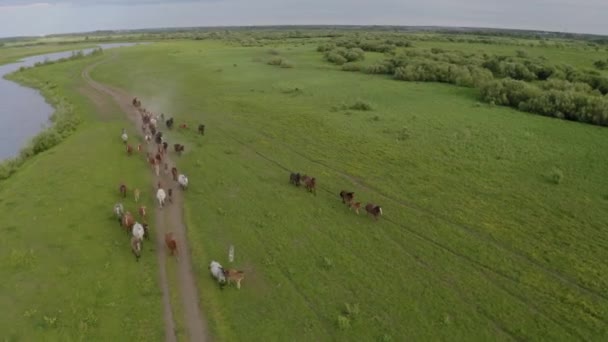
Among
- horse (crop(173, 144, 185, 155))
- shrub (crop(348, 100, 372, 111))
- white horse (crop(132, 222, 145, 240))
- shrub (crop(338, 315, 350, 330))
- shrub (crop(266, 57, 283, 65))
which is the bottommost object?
shrub (crop(338, 315, 350, 330))

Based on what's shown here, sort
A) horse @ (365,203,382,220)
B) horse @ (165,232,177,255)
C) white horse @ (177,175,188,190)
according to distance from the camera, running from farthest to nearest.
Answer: white horse @ (177,175,188,190), horse @ (365,203,382,220), horse @ (165,232,177,255)

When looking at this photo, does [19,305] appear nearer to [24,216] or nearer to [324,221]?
[24,216]

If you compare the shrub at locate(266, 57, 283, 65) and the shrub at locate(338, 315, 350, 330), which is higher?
the shrub at locate(266, 57, 283, 65)

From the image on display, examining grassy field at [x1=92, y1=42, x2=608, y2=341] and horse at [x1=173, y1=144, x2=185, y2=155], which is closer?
grassy field at [x1=92, y1=42, x2=608, y2=341]

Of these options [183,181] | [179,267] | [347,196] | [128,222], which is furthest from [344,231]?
[183,181]

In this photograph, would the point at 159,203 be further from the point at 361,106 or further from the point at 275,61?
the point at 275,61

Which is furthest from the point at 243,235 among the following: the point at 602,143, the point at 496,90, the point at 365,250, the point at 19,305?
the point at 496,90

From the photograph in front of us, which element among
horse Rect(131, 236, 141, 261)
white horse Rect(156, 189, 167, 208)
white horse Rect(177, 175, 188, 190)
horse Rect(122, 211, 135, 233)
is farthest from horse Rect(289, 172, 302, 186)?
horse Rect(131, 236, 141, 261)

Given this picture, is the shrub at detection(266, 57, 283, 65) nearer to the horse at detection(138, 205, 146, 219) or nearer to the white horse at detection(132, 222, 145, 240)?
the horse at detection(138, 205, 146, 219)
